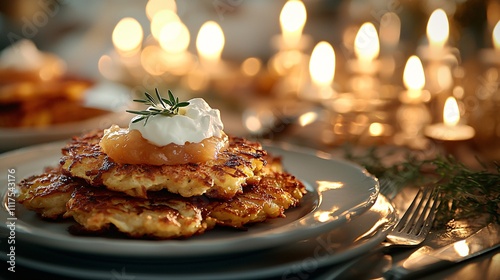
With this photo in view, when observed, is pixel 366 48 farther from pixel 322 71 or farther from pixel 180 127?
pixel 180 127

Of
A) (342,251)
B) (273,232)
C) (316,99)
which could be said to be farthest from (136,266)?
(316,99)

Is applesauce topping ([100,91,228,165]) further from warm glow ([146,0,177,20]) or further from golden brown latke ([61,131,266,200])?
warm glow ([146,0,177,20])

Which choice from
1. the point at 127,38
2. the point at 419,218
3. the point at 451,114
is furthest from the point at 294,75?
the point at 419,218

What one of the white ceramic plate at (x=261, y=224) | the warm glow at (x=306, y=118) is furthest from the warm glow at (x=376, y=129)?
the white ceramic plate at (x=261, y=224)

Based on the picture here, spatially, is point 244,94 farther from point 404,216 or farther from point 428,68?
point 404,216

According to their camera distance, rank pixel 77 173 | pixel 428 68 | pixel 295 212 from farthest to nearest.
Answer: pixel 428 68 → pixel 295 212 → pixel 77 173

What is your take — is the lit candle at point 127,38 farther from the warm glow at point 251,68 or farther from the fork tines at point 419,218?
the fork tines at point 419,218

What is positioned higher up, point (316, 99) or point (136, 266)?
point (316, 99)
